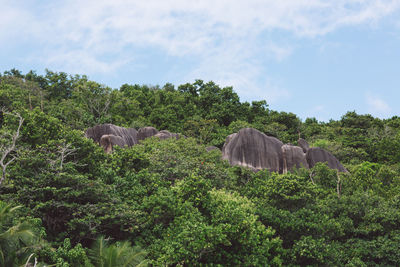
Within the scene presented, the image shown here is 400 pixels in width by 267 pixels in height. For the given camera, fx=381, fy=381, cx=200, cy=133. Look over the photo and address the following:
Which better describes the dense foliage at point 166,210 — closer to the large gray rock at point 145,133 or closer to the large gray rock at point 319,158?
the large gray rock at point 319,158

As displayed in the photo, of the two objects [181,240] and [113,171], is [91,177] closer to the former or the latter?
[113,171]

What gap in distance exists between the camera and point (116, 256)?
1159 cm

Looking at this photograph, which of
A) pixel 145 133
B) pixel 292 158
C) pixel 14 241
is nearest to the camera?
pixel 14 241

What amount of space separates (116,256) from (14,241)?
2.90m

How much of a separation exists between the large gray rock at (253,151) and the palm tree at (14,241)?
19813mm

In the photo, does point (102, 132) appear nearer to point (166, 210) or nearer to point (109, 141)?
point (109, 141)

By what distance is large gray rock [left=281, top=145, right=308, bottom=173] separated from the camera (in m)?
30.8

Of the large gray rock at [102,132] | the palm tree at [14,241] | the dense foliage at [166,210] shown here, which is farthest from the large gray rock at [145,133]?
the palm tree at [14,241]

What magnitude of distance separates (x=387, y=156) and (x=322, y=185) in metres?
20.0

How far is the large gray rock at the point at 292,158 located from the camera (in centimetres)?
3084

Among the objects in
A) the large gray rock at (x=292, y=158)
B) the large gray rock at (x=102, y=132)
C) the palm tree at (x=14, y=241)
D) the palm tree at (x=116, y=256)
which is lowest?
the palm tree at (x=116, y=256)

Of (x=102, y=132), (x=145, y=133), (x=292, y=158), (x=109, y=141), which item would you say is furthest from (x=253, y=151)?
(x=102, y=132)

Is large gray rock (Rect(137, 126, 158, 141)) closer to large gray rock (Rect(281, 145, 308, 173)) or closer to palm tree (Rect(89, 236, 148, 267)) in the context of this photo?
large gray rock (Rect(281, 145, 308, 173))

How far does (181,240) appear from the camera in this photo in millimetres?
12555
